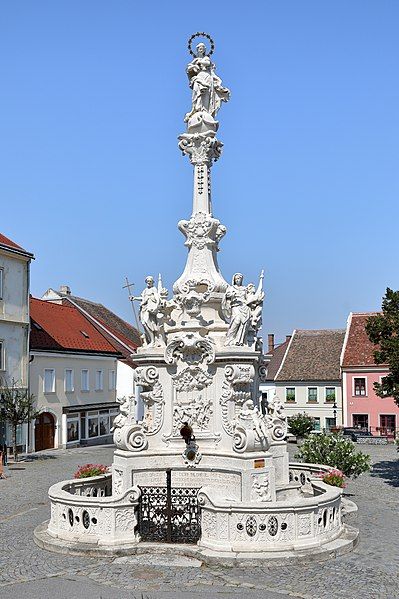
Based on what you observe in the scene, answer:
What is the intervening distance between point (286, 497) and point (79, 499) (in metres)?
4.71

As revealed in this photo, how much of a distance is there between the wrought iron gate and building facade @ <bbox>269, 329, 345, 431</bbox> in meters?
37.6

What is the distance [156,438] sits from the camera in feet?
48.8

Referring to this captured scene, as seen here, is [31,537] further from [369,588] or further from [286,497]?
[369,588]

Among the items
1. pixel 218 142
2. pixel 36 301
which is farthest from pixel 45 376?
pixel 218 142

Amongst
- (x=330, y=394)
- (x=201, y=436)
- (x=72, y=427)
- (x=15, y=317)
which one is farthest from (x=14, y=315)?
(x=330, y=394)

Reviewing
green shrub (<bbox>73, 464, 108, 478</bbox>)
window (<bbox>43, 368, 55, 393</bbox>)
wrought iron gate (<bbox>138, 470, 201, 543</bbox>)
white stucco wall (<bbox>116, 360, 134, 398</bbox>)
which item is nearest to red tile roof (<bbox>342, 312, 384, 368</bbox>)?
white stucco wall (<bbox>116, 360, 134, 398</bbox>)

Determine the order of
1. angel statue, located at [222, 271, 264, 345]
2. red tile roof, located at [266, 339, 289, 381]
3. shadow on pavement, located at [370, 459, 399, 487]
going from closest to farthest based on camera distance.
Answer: angel statue, located at [222, 271, 264, 345] < shadow on pavement, located at [370, 459, 399, 487] < red tile roof, located at [266, 339, 289, 381]

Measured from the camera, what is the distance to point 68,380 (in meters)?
39.7

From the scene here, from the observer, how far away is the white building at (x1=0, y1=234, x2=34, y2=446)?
113ft

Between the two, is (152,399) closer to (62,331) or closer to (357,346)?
(62,331)

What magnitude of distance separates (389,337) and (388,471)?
7.51m

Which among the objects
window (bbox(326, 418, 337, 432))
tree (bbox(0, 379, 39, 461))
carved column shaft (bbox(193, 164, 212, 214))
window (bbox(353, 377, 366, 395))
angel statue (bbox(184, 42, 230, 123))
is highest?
angel statue (bbox(184, 42, 230, 123))

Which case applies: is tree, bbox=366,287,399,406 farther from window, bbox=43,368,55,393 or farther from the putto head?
window, bbox=43,368,55,393

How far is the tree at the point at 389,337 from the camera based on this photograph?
21.0 m
